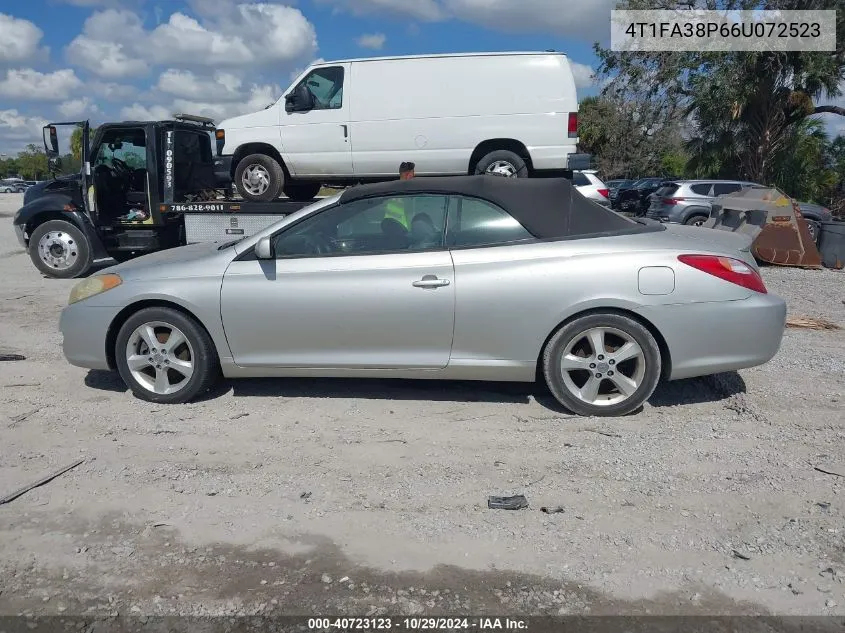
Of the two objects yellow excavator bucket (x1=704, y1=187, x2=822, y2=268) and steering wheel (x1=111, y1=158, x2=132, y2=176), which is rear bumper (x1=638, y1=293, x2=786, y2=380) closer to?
steering wheel (x1=111, y1=158, x2=132, y2=176)

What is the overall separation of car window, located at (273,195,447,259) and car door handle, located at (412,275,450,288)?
25 cm

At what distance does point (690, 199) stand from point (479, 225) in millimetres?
13689

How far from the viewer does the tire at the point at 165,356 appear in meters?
4.96

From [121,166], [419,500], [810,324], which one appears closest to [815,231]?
[810,324]

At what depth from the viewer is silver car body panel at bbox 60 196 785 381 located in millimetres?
4562

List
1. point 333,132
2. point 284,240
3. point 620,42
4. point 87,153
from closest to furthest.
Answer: point 284,240 → point 333,132 → point 87,153 → point 620,42

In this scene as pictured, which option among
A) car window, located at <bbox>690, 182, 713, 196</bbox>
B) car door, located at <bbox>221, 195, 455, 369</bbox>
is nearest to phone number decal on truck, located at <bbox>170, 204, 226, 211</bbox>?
car door, located at <bbox>221, 195, 455, 369</bbox>

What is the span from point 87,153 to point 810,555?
31.8 feet

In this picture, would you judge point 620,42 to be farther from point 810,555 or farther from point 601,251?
point 810,555

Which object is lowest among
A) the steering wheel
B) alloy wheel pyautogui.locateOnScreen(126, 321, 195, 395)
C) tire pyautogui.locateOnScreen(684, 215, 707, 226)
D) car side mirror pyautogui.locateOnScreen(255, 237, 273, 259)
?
alloy wheel pyautogui.locateOnScreen(126, 321, 195, 395)

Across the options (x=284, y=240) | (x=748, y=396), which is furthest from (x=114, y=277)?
(x=748, y=396)

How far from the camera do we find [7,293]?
9.74 meters

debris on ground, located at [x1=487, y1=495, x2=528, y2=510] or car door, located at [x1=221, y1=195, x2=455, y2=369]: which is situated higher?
car door, located at [x1=221, y1=195, x2=455, y2=369]

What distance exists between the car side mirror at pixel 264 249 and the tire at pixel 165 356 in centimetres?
72
